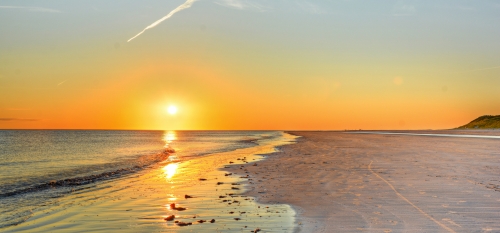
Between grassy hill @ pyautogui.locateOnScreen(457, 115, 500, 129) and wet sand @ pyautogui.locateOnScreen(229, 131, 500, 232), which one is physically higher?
grassy hill @ pyautogui.locateOnScreen(457, 115, 500, 129)

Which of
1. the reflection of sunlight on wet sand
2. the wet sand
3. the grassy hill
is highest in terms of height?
the grassy hill

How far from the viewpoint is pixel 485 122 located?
6358 inches

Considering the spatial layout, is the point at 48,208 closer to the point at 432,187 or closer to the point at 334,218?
the point at 334,218

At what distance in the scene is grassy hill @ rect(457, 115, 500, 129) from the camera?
490ft

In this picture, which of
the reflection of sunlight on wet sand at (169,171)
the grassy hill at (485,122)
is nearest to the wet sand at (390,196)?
the reflection of sunlight on wet sand at (169,171)

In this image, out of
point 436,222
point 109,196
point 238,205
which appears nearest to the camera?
point 436,222

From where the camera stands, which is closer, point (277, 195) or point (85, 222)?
point (85, 222)

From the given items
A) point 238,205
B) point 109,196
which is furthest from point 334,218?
point 109,196

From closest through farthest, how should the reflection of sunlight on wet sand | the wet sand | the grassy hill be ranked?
the wet sand, the reflection of sunlight on wet sand, the grassy hill

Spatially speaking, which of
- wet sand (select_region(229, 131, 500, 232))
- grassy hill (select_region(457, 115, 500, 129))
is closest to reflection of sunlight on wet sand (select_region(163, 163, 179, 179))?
wet sand (select_region(229, 131, 500, 232))

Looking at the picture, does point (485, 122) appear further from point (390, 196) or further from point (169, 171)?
point (390, 196)

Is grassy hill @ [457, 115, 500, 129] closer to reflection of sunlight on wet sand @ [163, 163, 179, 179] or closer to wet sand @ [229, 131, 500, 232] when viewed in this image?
wet sand @ [229, 131, 500, 232]

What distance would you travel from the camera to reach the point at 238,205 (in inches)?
451

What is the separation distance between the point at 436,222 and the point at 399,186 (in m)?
5.13
